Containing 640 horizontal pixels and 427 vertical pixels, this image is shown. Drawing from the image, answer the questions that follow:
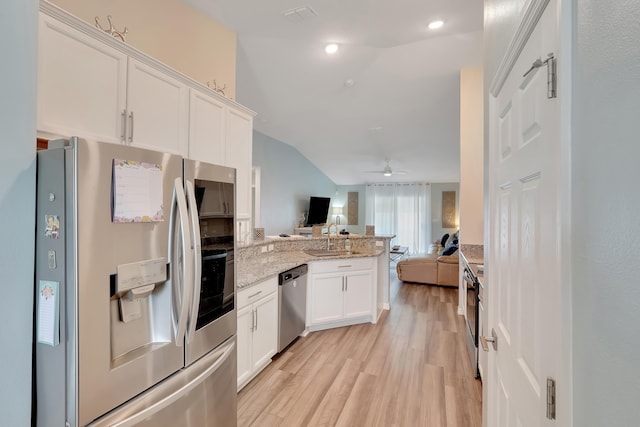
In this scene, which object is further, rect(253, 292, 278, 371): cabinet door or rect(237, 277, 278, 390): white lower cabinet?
rect(253, 292, 278, 371): cabinet door

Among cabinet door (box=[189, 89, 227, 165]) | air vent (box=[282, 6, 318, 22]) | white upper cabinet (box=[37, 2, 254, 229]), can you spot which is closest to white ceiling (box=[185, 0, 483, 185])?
air vent (box=[282, 6, 318, 22])

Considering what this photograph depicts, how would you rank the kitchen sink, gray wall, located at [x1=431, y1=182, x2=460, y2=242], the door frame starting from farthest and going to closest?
1. gray wall, located at [x1=431, y1=182, x2=460, y2=242]
2. the kitchen sink
3. the door frame

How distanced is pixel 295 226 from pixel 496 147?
6359 millimetres

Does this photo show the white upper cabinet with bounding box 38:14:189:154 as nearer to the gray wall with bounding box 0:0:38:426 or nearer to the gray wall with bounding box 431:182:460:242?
the gray wall with bounding box 0:0:38:426

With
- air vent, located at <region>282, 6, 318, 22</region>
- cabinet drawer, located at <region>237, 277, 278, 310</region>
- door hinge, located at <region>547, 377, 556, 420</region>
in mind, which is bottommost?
cabinet drawer, located at <region>237, 277, 278, 310</region>

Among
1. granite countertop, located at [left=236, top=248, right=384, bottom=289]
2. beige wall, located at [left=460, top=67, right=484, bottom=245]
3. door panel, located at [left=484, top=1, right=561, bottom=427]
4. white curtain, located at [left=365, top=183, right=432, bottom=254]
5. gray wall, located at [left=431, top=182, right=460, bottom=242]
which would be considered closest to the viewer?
door panel, located at [left=484, top=1, right=561, bottom=427]

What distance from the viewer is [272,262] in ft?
10.8

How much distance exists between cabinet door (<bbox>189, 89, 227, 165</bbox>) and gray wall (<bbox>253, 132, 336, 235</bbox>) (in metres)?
3.30

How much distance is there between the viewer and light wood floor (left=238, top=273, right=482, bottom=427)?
2.09 m

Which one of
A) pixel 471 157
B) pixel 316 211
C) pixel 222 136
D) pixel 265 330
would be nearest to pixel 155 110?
pixel 222 136

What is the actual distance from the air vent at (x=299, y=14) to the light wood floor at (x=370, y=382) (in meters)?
3.27

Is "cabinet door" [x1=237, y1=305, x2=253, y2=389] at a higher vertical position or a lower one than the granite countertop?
lower

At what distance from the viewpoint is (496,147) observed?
1326 millimetres

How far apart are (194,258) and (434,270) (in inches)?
209
